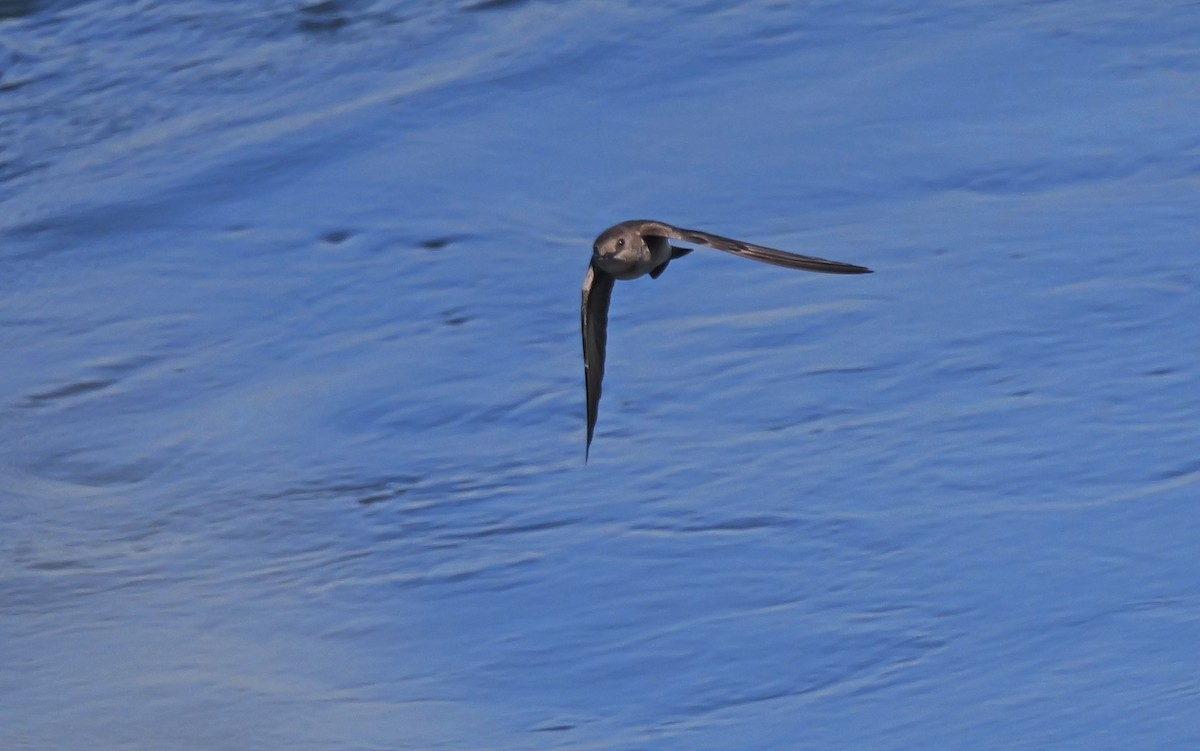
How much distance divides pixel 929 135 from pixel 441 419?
2753 millimetres

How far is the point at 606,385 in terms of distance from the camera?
7668 millimetres

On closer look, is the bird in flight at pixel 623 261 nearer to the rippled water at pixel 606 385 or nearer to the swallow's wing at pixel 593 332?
the swallow's wing at pixel 593 332

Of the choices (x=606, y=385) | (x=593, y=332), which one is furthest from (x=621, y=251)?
(x=606, y=385)

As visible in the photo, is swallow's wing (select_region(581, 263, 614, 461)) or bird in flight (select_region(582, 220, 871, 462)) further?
swallow's wing (select_region(581, 263, 614, 461))

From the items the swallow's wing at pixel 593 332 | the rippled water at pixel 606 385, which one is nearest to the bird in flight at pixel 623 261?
the swallow's wing at pixel 593 332

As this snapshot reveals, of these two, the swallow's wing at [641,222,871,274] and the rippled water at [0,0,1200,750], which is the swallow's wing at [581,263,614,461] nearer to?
the swallow's wing at [641,222,871,274]

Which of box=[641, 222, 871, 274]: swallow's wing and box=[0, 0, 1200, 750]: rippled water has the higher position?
box=[641, 222, 871, 274]: swallow's wing

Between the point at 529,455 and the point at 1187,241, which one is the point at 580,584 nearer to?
the point at 529,455

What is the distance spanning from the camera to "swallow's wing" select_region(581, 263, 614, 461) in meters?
4.54

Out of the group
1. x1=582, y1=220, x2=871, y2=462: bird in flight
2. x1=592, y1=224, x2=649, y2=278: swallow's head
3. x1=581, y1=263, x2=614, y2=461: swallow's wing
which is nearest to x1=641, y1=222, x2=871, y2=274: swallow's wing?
x1=582, y1=220, x2=871, y2=462: bird in flight

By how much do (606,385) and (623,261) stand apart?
3254 millimetres

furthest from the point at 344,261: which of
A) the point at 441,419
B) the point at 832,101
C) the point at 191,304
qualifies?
the point at 832,101

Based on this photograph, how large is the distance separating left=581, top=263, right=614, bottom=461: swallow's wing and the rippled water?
1.29 metres

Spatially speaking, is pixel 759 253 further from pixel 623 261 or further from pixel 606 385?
pixel 606 385
